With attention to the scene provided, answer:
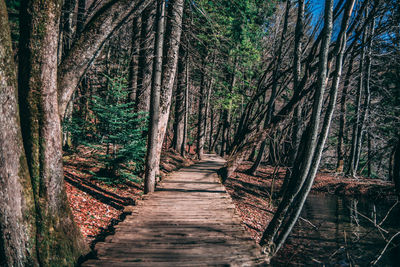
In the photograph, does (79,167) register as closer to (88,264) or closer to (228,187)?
(88,264)

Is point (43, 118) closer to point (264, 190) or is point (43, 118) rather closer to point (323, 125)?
point (323, 125)

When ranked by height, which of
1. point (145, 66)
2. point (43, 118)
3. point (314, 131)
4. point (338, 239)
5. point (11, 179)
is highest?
point (145, 66)

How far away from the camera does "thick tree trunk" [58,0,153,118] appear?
11.1ft

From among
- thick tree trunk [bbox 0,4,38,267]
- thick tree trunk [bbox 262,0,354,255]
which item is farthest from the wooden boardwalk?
thick tree trunk [bbox 262,0,354,255]

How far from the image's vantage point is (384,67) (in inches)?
533

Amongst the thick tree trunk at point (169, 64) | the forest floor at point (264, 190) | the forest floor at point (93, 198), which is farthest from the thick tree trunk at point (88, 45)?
the forest floor at point (264, 190)

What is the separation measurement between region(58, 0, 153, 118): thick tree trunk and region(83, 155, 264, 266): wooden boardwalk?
2.46 m

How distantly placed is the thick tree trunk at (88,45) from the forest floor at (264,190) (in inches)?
272

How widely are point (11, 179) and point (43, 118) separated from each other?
2.91 feet

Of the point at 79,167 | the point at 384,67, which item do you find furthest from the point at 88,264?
the point at 384,67

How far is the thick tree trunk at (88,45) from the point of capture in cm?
339

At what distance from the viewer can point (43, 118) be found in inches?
116

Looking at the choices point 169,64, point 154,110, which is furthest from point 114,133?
point 169,64

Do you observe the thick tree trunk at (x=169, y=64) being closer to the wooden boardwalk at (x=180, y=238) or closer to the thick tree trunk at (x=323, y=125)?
the wooden boardwalk at (x=180, y=238)
